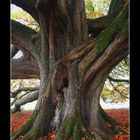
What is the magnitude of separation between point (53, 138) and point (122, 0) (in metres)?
3.27

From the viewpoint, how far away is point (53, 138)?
20.0 ft

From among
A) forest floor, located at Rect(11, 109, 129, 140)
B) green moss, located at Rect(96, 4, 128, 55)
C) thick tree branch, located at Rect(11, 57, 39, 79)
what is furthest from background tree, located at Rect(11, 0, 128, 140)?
thick tree branch, located at Rect(11, 57, 39, 79)

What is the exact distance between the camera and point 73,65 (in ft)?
19.6

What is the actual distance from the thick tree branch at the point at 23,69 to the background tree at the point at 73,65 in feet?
2.49

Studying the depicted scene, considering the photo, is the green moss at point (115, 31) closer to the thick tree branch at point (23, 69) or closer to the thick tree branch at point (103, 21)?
the thick tree branch at point (103, 21)

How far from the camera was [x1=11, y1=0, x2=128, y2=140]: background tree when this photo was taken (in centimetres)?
554

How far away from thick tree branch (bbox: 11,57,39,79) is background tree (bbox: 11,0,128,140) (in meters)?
0.76

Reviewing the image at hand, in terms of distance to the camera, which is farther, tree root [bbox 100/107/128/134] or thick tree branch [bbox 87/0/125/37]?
thick tree branch [bbox 87/0/125/37]

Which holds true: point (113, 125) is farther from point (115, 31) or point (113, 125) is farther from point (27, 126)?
point (115, 31)

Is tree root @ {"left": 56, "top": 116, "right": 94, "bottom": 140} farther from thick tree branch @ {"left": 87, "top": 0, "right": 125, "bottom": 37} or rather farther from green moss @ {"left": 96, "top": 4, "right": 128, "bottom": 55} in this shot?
thick tree branch @ {"left": 87, "top": 0, "right": 125, "bottom": 37}

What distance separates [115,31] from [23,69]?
327 cm

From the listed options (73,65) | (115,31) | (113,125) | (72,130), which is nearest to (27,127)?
(72,130)
